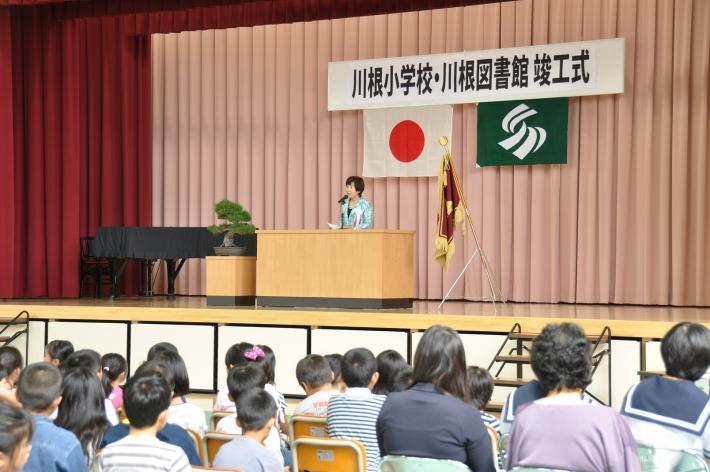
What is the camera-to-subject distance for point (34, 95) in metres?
10.7

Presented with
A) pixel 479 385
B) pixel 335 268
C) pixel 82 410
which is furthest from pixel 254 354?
pixel 335 268

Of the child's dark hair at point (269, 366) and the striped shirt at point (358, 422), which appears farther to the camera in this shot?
the child's dark hair at point (269, 366)

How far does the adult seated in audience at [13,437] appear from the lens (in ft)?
7.40

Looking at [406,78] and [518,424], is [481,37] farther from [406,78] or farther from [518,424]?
[518,424]

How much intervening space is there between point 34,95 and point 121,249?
7.40 feet

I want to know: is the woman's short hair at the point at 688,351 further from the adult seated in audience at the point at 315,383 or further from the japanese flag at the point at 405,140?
the japanese flag at the point at 405,140

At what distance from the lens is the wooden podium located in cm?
822

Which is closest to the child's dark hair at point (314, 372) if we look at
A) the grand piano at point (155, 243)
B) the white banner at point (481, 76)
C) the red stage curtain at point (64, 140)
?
the grand piano at point (155, 243)

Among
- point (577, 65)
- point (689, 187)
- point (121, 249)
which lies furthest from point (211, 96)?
point (689, 187)

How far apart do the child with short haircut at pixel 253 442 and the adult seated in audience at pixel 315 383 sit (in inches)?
41.8

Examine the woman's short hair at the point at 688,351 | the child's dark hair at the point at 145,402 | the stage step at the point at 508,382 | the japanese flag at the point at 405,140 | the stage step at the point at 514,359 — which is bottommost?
the stage step at the point at 508,382

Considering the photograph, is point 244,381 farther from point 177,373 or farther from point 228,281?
point 228,281

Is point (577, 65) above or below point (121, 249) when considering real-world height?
above

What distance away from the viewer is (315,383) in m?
4.66
